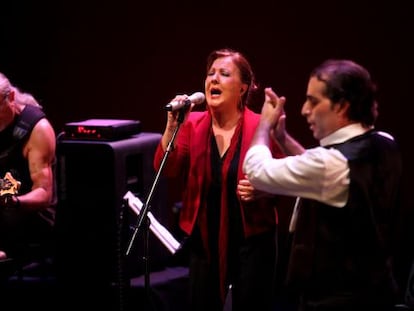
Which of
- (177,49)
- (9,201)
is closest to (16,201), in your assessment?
(9,201)

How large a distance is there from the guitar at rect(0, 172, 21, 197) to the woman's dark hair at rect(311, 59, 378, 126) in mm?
2278

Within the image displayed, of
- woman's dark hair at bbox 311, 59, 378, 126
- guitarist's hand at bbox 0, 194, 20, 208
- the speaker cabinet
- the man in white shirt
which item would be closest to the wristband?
guitarist's hand at bbox 0, 194, 20, 208

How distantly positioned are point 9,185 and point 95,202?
19.2 inches

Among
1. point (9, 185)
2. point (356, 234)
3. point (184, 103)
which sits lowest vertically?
point (9, 185)

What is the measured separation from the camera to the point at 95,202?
4680 mm

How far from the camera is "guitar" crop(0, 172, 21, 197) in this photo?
4590mm

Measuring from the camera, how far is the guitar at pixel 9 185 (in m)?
4.59

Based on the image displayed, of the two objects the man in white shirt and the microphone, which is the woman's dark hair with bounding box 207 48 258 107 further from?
the man in white shirt

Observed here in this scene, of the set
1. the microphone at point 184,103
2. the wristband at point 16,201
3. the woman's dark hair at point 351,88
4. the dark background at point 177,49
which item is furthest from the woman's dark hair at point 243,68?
the dark background at point 177,49

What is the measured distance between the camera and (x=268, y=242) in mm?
3773

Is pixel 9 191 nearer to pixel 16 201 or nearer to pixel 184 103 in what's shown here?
pixel 16 201

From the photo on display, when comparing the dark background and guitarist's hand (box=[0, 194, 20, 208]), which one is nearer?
guitarist's hand (box=[0, 194, 20, 208])

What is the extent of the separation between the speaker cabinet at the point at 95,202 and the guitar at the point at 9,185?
259 millimetres

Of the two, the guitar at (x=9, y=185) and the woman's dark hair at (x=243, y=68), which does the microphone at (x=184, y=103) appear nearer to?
the woman's dark hair at (x=243, y=68)
